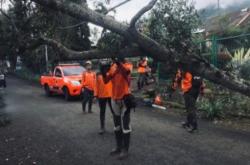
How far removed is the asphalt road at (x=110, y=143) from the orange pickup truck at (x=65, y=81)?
4.36 m

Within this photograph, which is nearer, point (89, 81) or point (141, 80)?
point (89, 81)

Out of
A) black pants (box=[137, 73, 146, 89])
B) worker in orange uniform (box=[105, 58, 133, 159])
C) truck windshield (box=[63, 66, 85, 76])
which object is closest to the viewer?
worker in orange uniform (box=[105, 58, 133, 159])

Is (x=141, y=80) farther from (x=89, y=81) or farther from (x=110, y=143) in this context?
(x=110, y=143)

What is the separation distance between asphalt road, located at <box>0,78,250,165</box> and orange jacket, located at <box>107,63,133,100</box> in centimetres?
124

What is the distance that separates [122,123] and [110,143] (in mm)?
1302

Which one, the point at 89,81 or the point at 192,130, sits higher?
the point at 89,81

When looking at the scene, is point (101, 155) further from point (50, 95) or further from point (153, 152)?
point (50, 95)

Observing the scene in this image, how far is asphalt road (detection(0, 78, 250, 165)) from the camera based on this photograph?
22.9ft

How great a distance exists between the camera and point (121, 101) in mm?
7129

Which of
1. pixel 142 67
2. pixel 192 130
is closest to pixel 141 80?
pixel 142 67

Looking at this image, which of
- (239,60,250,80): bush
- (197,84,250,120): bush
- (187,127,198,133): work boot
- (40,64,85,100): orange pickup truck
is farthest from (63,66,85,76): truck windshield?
(187,127,198,133): work boot

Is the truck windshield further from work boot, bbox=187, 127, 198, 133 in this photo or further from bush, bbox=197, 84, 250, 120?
work boot, bbox=187, 127, 198, 133

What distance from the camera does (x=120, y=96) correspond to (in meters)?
7.11

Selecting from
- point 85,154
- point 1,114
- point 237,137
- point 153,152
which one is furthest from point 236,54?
point 1,114
